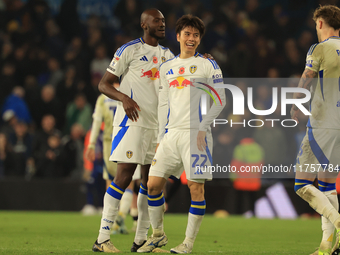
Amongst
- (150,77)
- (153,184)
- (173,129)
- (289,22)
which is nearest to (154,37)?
(150,77)

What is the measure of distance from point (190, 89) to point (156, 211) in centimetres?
131

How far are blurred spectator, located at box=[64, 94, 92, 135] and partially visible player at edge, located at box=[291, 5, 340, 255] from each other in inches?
356

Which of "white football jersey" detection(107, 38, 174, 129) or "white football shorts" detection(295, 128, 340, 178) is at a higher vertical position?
"white football jersey" detection(107, 38, 174, 129)

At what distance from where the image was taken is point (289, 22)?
1584 centimetres

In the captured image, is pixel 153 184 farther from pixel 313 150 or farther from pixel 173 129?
pixel 313 150

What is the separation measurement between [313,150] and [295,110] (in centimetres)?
44

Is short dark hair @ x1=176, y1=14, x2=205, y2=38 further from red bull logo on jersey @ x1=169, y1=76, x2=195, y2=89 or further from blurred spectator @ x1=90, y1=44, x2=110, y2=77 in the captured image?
blurred spectator @ x1=90, y1=44, x2=110, y2=77

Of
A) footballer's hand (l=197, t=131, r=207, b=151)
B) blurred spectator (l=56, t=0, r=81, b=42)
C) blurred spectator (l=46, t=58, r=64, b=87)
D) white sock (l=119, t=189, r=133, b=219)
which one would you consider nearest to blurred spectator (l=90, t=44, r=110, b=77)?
blurred spectator (l=46, t=58, r=64, b=87)

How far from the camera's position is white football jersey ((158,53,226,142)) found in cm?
539

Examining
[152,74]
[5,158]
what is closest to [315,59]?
[152,74]

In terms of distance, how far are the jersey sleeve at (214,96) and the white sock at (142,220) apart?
110 cm

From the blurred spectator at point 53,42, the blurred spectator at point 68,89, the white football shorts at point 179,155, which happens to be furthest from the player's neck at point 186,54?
the blurred spectator at point 53,42

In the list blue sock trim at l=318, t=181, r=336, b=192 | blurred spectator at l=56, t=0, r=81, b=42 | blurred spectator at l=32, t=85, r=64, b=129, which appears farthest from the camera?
blurred spectator at l=56, t=0, r=81, b=42

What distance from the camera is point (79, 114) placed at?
45.1 ft
